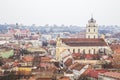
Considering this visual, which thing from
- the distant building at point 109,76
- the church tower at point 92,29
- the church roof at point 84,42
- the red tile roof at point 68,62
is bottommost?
the red tile roof at point 68,62

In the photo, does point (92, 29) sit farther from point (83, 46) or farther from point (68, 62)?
point (68, 62)

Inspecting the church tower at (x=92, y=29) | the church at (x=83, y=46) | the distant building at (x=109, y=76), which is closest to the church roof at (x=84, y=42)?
the church at (x=83, y=46)

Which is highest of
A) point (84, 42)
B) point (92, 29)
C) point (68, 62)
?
point (92, 29)

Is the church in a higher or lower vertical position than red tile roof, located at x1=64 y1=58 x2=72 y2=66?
higher

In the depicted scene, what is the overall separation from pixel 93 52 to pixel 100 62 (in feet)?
21.6

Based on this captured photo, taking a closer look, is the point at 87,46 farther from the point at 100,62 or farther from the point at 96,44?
the point at 100,62

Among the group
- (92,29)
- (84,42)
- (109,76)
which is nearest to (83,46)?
(84,42)

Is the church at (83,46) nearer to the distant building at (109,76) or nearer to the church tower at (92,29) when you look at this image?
the church tower at (92,29)

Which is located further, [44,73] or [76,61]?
[76,61]

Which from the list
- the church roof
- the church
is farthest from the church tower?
the church roof

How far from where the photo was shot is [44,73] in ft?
87.9

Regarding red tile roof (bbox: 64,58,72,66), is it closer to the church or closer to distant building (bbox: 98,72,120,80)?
the church

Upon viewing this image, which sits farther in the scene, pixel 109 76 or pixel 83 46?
pixel 83 46

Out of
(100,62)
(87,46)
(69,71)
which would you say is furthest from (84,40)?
(69,71)
